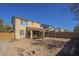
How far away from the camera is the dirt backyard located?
236cm

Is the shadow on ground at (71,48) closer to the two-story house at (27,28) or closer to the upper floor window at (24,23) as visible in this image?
the two-story house at (27,28)

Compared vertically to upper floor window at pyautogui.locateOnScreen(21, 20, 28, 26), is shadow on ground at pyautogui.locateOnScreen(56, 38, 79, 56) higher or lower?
lower

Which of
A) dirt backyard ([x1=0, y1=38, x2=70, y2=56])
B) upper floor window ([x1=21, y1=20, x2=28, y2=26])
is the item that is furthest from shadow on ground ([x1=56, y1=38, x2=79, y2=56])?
upper floor window ([x1=21, y1=20, x2=28, y2=26])

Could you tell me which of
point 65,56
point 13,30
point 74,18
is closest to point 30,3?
point 13,30

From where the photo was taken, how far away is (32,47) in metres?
2.35

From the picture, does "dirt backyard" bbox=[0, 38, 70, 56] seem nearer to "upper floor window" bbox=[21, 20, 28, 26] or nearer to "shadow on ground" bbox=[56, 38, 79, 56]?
"shadow on ground" bbox=[56, 38, 79, 56]

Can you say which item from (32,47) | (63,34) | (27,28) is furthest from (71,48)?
(27,28)

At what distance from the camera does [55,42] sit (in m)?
2.38

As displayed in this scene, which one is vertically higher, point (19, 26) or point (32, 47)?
point (19, 26)

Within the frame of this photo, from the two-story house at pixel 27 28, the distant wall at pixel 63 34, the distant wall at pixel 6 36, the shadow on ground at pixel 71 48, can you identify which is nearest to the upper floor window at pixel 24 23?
the two-story house at pixel 27 28

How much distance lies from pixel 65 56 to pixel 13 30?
2.06ft

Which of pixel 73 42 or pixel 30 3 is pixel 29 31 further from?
pixel 73 42

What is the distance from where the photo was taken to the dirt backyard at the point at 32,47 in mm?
2357

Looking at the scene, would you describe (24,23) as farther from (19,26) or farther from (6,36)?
(6,36)
